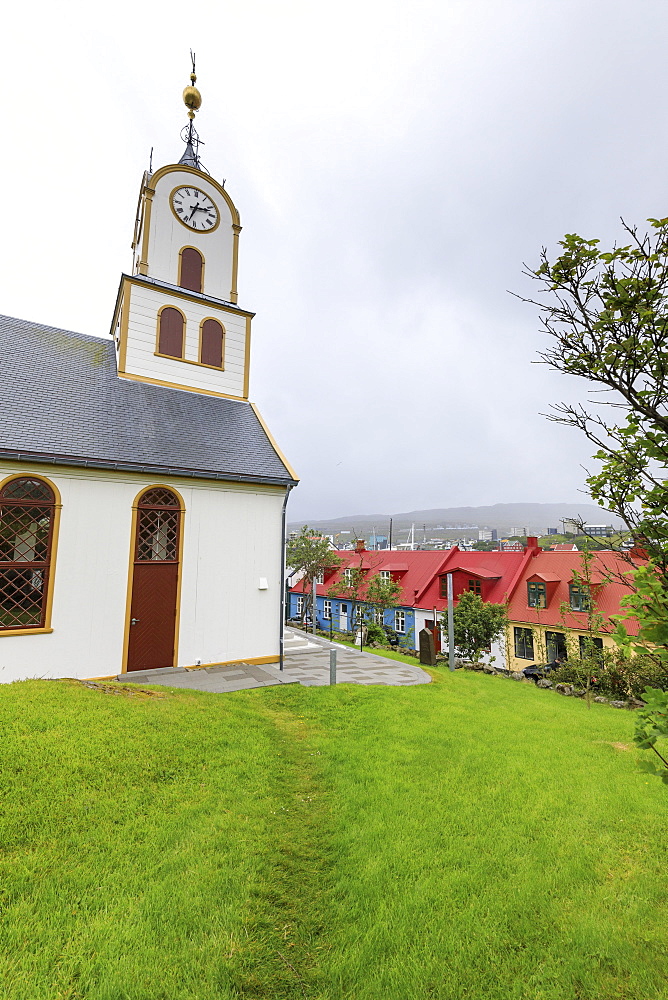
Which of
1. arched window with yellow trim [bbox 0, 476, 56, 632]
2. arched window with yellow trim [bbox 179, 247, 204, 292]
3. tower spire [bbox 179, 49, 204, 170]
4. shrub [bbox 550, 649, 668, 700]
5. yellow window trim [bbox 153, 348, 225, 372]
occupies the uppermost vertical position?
tower spire [bbox 179, 49, 204, 170]

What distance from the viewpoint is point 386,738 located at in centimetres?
758

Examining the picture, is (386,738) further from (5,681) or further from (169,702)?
(5,681)

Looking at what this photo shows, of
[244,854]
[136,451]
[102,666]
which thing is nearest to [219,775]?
[244,854]

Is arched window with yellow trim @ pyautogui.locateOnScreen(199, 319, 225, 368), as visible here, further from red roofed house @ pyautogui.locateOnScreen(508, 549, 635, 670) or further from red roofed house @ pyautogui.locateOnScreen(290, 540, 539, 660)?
red roofed house @ pyautogui.locateOnScreen(508, 549, 635, 670)

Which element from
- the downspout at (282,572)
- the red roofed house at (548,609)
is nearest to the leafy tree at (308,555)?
the red roofed house at (548,609)

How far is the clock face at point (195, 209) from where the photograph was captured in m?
15.4

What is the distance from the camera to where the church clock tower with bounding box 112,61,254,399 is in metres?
13.9

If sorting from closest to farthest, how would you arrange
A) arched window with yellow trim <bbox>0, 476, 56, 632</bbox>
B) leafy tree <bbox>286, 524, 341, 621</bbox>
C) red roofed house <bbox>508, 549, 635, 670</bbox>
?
arched window with yellow trim <bbox>0, 476, 56, 632</bbox>
red roofed house <bbox>508, 549, 635, 670</bbox>
leafy tree <bbox>286, 524, 341, 621</bbox>

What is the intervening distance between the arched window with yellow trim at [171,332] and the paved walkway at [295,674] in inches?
378

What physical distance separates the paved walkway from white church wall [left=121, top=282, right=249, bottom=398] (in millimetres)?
8766

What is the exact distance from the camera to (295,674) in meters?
12.1

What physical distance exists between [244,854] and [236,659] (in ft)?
26.8

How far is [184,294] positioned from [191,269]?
1481 mm

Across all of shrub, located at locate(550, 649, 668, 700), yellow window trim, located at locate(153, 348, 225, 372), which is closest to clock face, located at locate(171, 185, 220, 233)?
yellow window trim, located at locate(153, 348, 225, 372)
